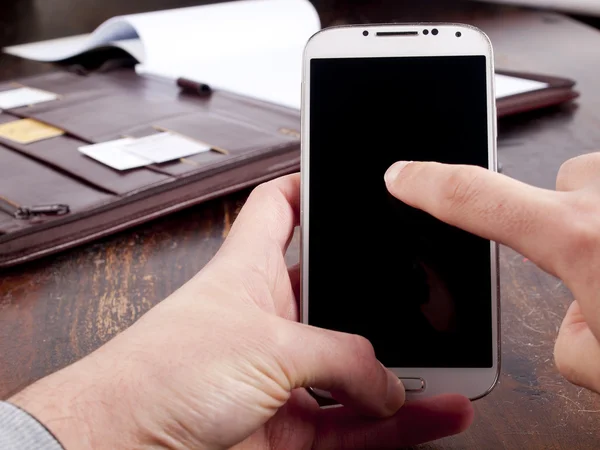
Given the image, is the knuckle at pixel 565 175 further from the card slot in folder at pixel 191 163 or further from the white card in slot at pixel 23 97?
the white card in slot at pixel 23 97

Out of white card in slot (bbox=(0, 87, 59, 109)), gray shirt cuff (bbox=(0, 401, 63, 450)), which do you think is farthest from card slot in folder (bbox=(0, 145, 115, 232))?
gray shirt cuff (bbox=(0, 401, 63, 450))

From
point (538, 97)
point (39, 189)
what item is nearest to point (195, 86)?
point (39, 189)

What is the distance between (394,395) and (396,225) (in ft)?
0.47

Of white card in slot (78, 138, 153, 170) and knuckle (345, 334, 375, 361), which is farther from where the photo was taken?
white card in slot (78, 138, 153, 170)

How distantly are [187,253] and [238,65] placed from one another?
0.65 m

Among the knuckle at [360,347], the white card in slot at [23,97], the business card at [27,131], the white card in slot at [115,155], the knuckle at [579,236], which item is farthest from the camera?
the white card in slot at [23,97]

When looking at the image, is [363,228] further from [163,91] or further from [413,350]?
[163,91]

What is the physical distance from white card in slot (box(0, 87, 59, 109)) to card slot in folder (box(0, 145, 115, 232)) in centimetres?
25

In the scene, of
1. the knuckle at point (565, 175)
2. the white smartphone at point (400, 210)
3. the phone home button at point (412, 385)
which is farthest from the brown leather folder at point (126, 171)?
the knuckle at point (565, 175)

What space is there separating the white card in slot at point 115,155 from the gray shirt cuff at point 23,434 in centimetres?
46

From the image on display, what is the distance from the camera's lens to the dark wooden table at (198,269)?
0.53 meters

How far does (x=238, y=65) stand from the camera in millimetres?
1319

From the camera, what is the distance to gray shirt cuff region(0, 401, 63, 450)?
40 cm

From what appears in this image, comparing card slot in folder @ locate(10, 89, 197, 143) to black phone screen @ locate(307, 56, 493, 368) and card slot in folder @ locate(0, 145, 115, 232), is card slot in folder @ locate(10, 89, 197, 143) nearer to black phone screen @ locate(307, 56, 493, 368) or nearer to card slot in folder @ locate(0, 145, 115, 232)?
card slot in folder @ locate(0, 145, 115, 232)
